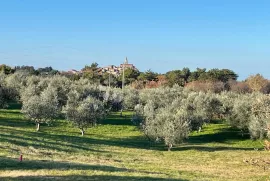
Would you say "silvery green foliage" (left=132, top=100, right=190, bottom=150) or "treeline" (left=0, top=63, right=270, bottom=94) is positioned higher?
"treeline" (left=0, top=63, right=270, bottom=94)

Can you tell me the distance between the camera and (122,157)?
1412 inches

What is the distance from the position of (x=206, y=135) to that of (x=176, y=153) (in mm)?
17565

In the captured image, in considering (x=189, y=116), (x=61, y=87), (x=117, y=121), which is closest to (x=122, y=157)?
(x=189, y=116)

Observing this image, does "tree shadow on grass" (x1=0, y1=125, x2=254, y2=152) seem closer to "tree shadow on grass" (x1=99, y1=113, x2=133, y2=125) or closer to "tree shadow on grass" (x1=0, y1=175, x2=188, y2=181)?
"tree shadow on grass" (x1=99, y1=113, x2=133, y2=125)

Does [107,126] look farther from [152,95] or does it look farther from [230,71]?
[230,71]

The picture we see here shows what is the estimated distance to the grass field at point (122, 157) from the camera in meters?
21.4

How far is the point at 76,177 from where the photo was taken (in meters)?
19.6

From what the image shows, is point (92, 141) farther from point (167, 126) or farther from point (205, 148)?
point (205, 148)

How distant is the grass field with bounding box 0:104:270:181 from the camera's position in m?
21.4

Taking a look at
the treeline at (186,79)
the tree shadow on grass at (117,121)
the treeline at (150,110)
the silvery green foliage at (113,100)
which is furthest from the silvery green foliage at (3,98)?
the treeline at (186,79)

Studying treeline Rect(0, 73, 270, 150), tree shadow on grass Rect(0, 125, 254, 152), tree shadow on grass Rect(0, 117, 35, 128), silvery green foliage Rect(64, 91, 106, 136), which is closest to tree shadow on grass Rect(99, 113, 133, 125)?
treeline Rect(0, 73, 270, 150)

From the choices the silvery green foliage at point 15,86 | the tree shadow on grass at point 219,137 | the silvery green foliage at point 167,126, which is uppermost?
the silvery green foliage at point 15,86

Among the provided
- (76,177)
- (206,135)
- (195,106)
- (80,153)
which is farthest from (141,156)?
(195,106)

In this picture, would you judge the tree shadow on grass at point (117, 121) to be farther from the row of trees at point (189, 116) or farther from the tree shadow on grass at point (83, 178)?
the tree shadow on grass at point (83, 178)
